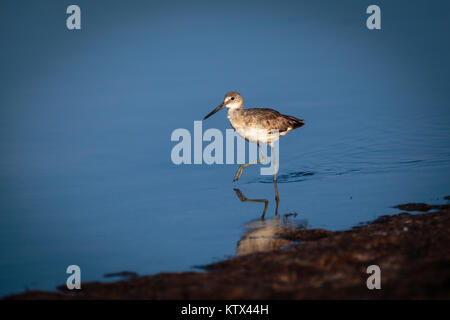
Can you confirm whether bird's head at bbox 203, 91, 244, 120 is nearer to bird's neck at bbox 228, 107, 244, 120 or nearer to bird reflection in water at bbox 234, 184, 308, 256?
bird's neck at bbox 228, 107, 244, 120

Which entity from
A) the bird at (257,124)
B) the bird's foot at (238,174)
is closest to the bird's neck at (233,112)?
the bird at (257,124)

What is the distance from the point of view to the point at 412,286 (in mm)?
5480

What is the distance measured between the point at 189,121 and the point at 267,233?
7.31 metres

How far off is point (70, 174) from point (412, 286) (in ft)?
28.3

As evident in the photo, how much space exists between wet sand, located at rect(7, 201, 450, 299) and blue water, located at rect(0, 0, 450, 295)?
2.95 ft

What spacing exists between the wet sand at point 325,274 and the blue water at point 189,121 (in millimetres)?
899

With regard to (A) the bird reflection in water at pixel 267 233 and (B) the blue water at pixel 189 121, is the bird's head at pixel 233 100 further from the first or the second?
(A) the bird reflection in water at pixel 267 233

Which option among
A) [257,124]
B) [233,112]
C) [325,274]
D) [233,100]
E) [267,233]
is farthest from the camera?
[233,100]

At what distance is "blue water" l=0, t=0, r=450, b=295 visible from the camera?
900 cm

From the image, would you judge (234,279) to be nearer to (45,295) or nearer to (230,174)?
(45,295)

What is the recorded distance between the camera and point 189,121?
15.4m

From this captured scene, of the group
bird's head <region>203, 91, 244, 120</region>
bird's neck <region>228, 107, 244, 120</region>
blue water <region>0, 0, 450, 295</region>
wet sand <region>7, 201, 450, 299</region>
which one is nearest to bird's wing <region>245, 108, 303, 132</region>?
bird's neck <region>228, 107, 244, 120</region>

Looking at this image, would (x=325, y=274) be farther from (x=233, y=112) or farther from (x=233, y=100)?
(x=233, y=100)

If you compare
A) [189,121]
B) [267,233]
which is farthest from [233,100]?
[267,233]
